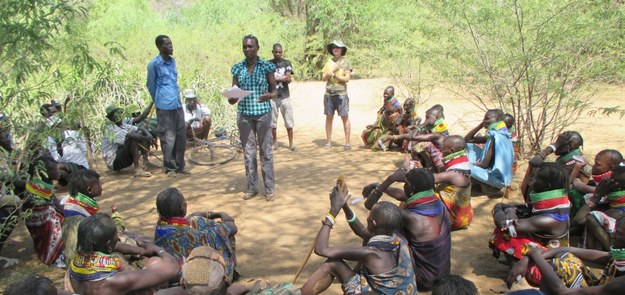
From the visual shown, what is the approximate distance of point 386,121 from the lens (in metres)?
7.89

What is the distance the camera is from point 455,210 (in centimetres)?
463

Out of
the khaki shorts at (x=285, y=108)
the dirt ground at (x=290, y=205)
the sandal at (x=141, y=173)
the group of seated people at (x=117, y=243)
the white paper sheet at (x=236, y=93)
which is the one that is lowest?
the dirt ground at (x=290, y=205)

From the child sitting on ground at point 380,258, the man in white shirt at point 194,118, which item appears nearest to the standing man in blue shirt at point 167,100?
the man in white shirt at point 194,118

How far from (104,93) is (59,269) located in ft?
17.9

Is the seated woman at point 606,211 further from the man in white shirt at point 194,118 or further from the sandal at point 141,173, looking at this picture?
the man in white shirt at point 194,118

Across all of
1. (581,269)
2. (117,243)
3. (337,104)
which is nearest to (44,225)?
(117,243)

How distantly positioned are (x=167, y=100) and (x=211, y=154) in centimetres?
131

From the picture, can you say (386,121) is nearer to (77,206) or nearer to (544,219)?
(544,219)

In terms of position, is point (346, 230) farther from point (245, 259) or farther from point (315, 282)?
point (315, 282)

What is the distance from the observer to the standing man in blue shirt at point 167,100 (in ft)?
21.1

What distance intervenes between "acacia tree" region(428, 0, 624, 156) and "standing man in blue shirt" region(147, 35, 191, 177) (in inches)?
141

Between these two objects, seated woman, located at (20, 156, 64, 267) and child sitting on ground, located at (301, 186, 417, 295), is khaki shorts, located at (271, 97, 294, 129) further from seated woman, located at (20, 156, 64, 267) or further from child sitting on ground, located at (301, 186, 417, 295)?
child sitting on ground, located at (301, 186, 417, 295)

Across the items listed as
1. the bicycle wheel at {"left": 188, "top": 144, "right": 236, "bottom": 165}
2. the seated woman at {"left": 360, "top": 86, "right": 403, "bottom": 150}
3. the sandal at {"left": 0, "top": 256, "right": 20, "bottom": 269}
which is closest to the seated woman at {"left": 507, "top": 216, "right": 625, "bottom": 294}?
the sandal at {"left": 0, "top": 256, "right": 20, "bottom": 269}

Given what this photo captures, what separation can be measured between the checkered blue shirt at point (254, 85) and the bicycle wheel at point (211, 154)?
7.40 feet
